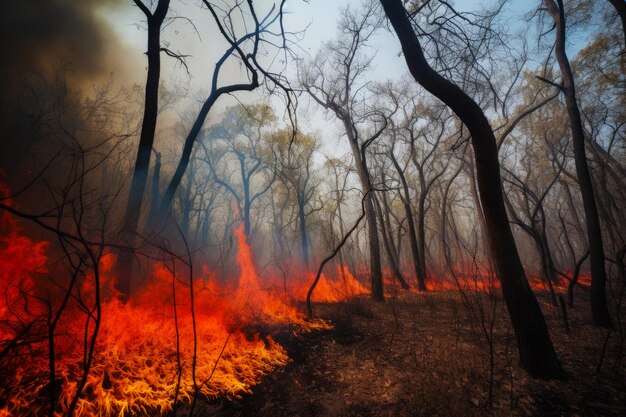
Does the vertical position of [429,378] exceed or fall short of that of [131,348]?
it falls short

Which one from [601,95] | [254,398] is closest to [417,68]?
[254,398]

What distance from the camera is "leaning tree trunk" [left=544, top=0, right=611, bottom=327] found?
6668 millimetres

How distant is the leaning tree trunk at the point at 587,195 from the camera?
667 centimetres

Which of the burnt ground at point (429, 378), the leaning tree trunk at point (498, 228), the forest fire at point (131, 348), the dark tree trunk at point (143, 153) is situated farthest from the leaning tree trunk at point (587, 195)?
the dark tree trunk at point (143, 153)

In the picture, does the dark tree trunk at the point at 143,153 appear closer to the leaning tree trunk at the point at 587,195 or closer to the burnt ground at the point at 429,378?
the burnt ground at the point at 429,378

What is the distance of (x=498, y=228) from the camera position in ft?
14.6

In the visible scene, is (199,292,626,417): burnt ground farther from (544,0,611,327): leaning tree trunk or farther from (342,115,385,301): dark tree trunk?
(342,115,385,301): dark tree trunk

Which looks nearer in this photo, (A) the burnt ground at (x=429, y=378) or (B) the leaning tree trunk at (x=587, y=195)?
(A) the burnt ground at (x=429, y=378)

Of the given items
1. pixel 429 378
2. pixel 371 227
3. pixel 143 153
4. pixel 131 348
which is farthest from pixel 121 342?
pixel 371 227

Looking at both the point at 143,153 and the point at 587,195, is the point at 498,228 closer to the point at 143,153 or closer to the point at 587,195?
the point at 587,195

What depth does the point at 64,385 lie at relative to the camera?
147 inches

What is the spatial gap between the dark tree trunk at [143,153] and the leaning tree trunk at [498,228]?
6392 mm

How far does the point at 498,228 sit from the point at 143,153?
318 inches

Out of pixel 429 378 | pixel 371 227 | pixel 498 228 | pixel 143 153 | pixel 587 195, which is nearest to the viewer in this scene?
pixel 498 228
